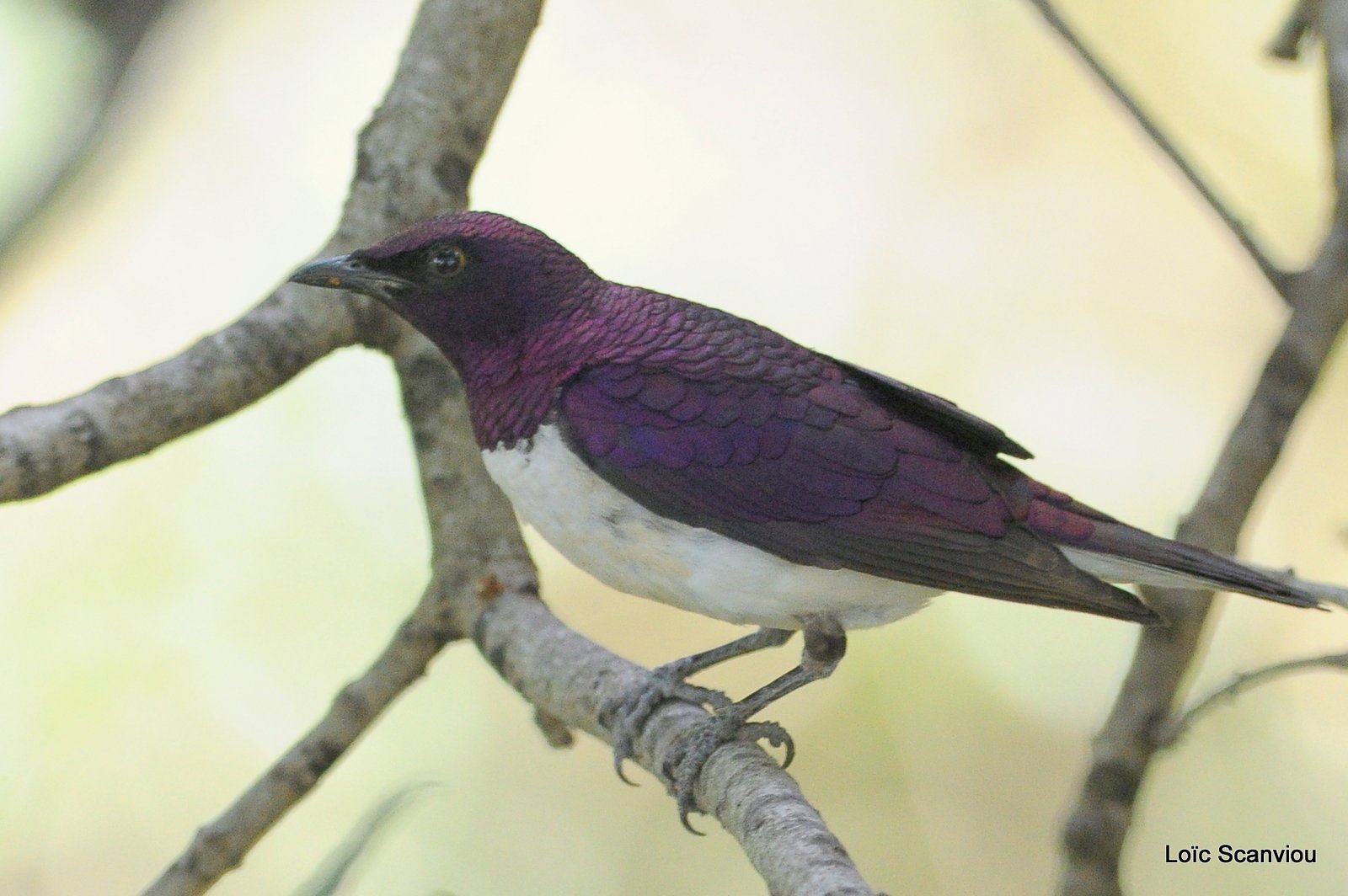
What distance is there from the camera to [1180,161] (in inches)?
145

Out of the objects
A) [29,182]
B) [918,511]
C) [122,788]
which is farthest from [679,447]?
[122,788]

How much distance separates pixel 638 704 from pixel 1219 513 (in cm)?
156

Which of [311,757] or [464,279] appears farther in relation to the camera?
[311,757]

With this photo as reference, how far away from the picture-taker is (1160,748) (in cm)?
362

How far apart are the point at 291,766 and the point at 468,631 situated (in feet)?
1.96

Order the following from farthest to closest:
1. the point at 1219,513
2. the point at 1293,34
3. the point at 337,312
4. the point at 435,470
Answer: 1. the point at 1293,34
2. the point at 435,470
3. the point at 337,312
4. the point at 1219,513

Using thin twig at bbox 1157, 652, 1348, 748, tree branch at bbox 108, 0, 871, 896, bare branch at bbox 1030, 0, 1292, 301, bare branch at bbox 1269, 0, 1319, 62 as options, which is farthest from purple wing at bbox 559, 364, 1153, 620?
bare branch at bbox 1269, 0, 1319, 62

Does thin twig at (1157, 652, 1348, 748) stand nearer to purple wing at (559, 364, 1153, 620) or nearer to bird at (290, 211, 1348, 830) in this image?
bird at (290, 211, 1348, 830)

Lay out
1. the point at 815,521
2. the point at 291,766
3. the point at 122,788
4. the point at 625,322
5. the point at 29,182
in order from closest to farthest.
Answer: the point at 815,521, the point at 625,322, the point at 291,766, the point at 29,182, the point at 122,788

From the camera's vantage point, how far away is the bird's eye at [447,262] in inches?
136

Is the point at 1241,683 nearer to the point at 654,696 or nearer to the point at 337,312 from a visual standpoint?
the point at 654,696

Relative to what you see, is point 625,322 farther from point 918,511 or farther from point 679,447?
point 918,511

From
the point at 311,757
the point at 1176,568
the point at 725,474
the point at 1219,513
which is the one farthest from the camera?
the point at 311,757

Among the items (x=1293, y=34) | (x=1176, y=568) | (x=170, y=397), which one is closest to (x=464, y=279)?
(x=170, y=397)
